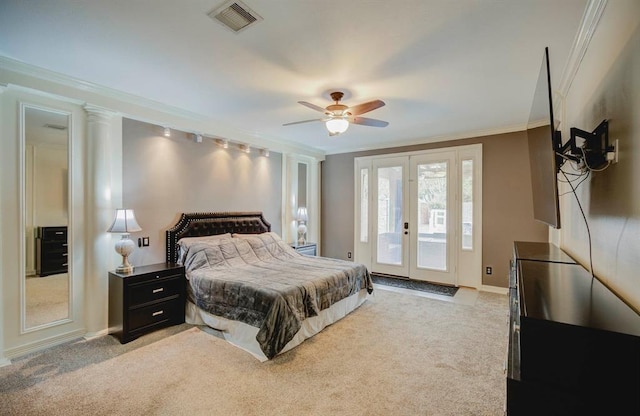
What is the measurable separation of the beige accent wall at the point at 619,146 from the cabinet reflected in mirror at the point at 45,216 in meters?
4.32

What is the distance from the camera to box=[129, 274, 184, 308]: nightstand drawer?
10.1 ft

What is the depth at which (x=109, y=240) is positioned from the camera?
3.27 metres

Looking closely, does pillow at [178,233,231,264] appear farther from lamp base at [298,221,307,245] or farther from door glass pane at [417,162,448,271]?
door glass pane at [417,162,448,271]

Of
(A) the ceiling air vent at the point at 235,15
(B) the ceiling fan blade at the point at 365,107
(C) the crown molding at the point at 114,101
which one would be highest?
(A) the ceiling air vent at the point at 235,15

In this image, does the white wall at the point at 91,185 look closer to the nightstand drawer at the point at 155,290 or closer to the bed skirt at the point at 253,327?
the nightstand drawer at the point at 155,290

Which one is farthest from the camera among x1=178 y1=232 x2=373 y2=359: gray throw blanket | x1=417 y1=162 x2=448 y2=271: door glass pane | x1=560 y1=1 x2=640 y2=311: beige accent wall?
x1=417 y1=162 x2=448 y2=271: door glass pane

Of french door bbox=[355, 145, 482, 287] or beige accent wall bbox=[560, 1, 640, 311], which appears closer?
beige accent wall bbox=[560, 1, 640, 311]

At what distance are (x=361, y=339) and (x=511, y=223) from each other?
319cm

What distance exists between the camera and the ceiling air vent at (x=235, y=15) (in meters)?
1.84

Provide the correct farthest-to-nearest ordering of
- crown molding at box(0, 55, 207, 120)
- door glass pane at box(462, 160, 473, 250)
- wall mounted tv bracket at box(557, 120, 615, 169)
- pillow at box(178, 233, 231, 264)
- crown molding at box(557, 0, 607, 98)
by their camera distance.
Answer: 1. door glass pane at box(462, 160, 473, 250)
2. pillow at box(178, 233, 231, 264)
3. crown molding at box(0, 55, 207, 120)
4. crown molding at box(557, 0, 607, 98)
5. wall mounted tv bracket at box(557, 120, 615, 169)

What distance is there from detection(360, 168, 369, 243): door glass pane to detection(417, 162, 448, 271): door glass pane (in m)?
1.08

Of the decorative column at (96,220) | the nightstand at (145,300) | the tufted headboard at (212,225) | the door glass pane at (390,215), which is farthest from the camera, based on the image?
the door glass pane at (390,215)

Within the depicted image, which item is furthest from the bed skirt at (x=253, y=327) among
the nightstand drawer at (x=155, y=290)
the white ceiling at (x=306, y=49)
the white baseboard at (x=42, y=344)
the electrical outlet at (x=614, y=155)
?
the electrical outlet at (x=614, y=155)

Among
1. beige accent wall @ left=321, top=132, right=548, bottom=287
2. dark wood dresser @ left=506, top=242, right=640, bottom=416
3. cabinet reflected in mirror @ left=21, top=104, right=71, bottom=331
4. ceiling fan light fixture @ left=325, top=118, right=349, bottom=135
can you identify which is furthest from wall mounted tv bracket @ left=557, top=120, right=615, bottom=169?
cabinet reflected in mirror @ left=21, top=104, right=71, bottom=331
